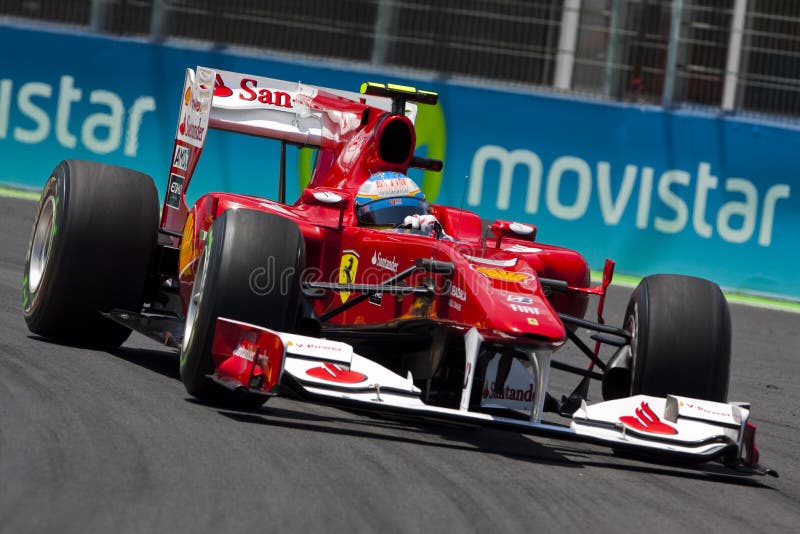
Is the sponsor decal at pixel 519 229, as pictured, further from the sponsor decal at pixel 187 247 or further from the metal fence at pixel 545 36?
the metal fence at pixel 545 36

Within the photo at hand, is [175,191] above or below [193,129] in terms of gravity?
below

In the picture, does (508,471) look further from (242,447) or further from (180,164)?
(180,164)

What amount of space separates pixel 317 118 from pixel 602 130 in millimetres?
4855

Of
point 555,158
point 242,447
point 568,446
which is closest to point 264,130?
point 568,446

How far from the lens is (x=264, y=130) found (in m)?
8.43

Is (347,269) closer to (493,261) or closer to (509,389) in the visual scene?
(493,261)

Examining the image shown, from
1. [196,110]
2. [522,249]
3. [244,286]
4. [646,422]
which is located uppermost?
[196,110]

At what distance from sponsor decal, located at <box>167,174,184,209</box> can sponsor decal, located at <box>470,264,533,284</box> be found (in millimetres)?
2420

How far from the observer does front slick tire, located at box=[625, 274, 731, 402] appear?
21.2 feet

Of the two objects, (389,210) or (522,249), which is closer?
(389,210)

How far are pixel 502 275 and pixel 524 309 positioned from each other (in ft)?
1.09

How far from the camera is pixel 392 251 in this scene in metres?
6.68

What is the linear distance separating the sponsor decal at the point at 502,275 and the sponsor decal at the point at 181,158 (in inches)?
95.1

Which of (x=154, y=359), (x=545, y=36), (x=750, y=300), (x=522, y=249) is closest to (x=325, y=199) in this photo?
(x=522, y=249)
